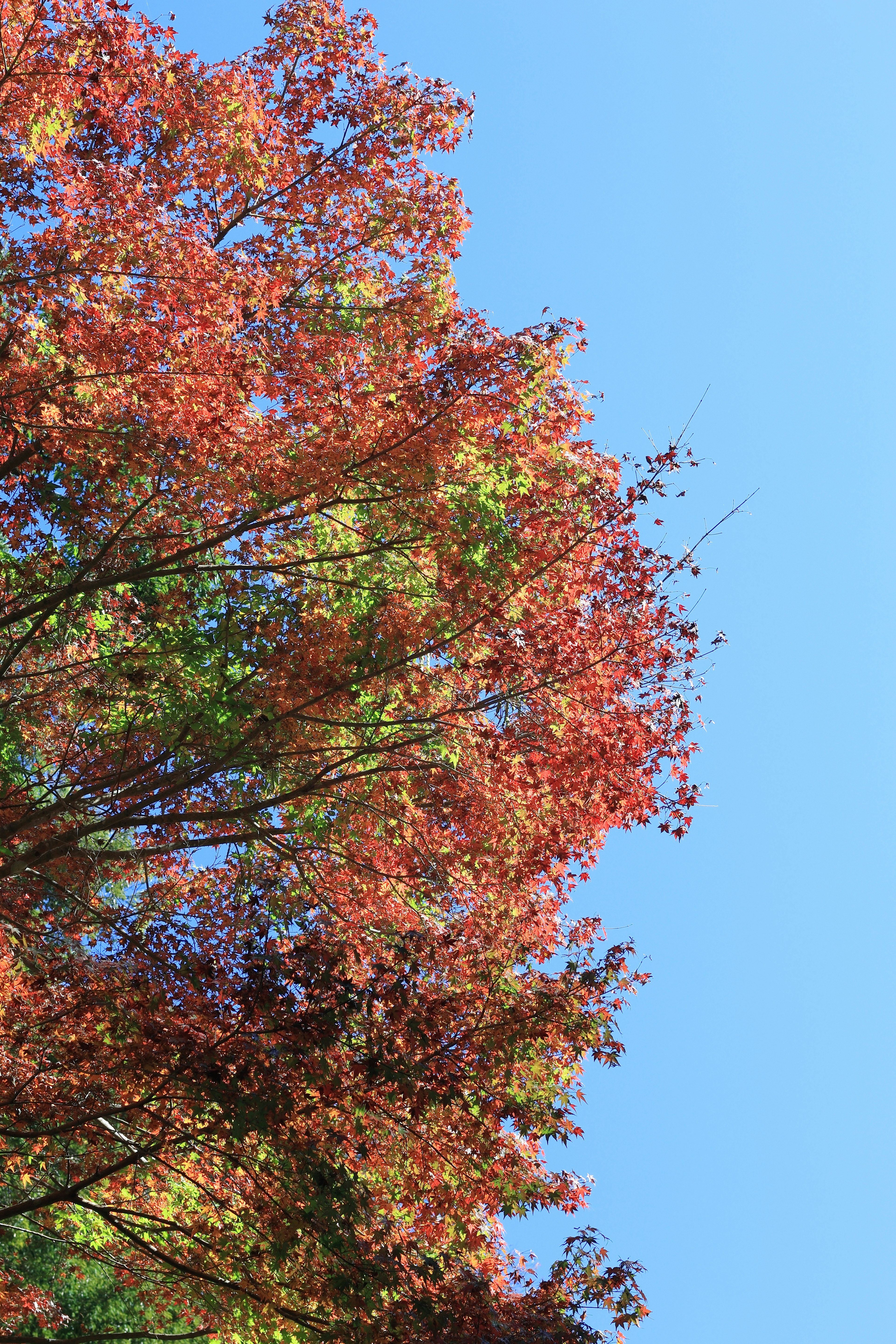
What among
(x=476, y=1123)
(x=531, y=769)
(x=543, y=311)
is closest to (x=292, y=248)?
(x=543, y=311)

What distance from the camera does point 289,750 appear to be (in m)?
8.89

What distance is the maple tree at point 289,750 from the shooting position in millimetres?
7402

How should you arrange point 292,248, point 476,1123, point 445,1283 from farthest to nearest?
point 292,248, point 476,1123, point 445,1283

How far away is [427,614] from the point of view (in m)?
8.76

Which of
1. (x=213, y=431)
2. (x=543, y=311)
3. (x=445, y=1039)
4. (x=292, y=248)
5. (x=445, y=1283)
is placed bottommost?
(x=445, y=1283)

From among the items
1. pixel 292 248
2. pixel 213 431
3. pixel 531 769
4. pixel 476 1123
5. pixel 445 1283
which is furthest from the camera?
pixel 292 248

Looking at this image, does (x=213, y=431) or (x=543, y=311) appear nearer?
(x=213, y=431)

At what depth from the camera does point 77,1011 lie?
312 inches

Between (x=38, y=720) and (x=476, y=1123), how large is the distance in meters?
5.43

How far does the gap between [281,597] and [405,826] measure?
8.35ft

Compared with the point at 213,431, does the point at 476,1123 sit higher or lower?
lower

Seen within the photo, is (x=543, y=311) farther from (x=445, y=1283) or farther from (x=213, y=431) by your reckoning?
(x=445, y=1283)

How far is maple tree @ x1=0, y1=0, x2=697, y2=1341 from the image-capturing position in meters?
7.40

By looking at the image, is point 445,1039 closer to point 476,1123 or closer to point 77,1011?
point 476,1123
